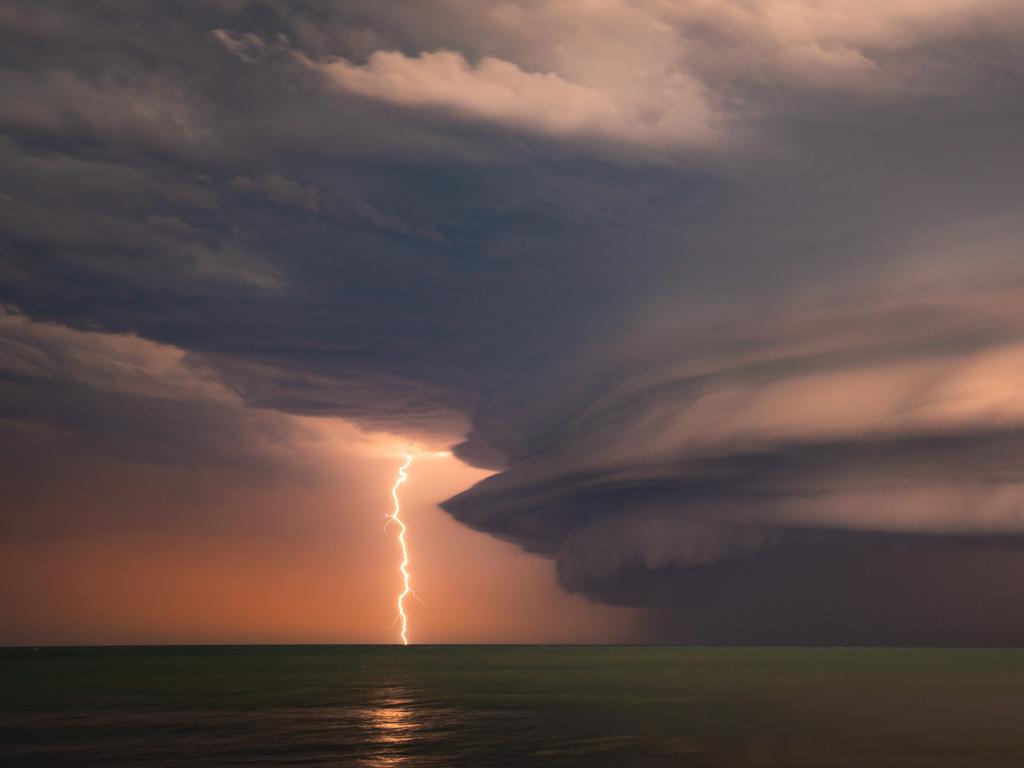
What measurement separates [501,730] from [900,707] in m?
38.5

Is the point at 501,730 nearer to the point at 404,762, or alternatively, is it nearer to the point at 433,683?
the point at 404,762

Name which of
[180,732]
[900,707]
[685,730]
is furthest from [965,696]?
[180,732]

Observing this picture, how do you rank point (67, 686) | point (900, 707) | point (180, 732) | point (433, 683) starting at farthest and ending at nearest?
point (433, 683) → point (67, 686) → point (900, 707) → point (180, 732)

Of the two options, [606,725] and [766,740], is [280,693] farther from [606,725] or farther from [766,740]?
[766,740]


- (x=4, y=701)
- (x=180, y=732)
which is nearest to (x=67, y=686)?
(x=4, y=701)

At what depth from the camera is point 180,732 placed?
200 ft

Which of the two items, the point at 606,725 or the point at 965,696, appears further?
the point at 965,696

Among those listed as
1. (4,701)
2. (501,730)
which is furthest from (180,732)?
(4,701)

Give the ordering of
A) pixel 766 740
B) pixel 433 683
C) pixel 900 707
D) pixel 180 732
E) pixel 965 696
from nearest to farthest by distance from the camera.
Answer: pixel 766 740 < pixel 180 732 < pixel 900 707 < pixel 965 696 < pixel 433 683

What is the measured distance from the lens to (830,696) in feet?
322

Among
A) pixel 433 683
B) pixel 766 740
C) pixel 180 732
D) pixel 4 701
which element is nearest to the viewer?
pixel 766 740

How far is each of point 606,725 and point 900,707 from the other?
31496mm

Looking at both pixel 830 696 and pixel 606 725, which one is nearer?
pixel 606 725

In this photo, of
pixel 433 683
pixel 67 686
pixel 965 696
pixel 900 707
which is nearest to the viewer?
pixel 900 707
